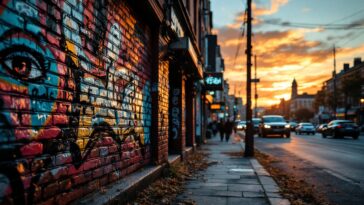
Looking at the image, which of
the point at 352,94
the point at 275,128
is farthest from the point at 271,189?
the point at 352,94

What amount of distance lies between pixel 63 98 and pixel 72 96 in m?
0.21

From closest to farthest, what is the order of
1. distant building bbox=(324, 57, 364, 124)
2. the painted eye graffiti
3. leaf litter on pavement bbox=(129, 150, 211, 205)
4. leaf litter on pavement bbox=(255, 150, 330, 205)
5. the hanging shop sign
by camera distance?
the painted eye graffiti < leaf litter on pavement bbox=(129, 150, 211, 205) < leaf litter on pavement bbox=(255, 150, 330, 205) < the hanging shop sign < distant building bbox=(324, 57, 364, 124)

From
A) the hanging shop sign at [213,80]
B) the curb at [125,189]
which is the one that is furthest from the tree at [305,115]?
the curb at [125,189]

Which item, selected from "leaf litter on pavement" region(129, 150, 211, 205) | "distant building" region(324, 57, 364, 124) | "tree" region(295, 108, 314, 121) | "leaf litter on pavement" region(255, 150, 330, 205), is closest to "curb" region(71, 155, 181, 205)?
"leaf litter on pavement" region(129, 150, 211, 205)

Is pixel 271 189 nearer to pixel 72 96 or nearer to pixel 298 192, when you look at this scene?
pixel 298 192

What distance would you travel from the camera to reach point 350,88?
172ft

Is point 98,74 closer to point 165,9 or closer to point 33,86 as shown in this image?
point 33,86

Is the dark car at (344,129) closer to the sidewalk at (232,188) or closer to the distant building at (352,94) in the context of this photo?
the sidewalk at (232,188)

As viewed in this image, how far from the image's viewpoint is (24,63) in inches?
113

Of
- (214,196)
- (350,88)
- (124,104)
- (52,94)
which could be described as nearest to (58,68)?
(52,94)

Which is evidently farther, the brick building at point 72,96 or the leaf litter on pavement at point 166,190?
the leaf litter on pavement at point 166,190

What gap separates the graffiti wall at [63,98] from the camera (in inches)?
106

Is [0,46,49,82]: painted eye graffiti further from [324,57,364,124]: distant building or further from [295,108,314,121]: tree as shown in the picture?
[295,108,314,121]: tree

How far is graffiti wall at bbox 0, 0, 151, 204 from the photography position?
2705 millimetres
